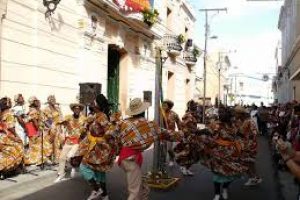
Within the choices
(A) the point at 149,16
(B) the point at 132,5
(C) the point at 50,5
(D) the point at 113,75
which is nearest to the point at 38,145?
(C) the point at 50,5

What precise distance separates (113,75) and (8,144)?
14249mm

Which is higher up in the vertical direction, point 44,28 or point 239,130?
point 44,28

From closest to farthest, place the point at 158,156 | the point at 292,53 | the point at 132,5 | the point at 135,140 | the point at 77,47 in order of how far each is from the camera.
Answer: the point at 135,140 < the point at 158,156 < the point at 77,47 < the point at 132,5 < the point at 292,53

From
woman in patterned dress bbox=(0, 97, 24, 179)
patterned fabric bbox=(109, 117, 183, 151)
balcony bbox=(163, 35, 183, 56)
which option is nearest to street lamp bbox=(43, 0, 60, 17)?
woman in patterned dress bbox=(0, 97, 24, 179)

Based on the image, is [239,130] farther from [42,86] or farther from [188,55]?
[188,55]

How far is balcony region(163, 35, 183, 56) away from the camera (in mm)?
31953

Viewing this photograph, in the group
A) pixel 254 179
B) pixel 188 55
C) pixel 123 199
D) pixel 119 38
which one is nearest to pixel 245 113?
pixel 254 179

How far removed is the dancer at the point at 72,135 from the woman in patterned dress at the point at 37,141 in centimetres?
105

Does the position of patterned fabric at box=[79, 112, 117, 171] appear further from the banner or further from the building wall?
the banner

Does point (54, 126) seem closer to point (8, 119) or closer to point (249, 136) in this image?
point (8, 119)

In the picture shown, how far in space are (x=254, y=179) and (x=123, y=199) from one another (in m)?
3.32

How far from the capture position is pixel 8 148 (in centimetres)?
1042

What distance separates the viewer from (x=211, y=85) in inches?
3044

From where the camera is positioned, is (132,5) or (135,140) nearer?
(135,140)
